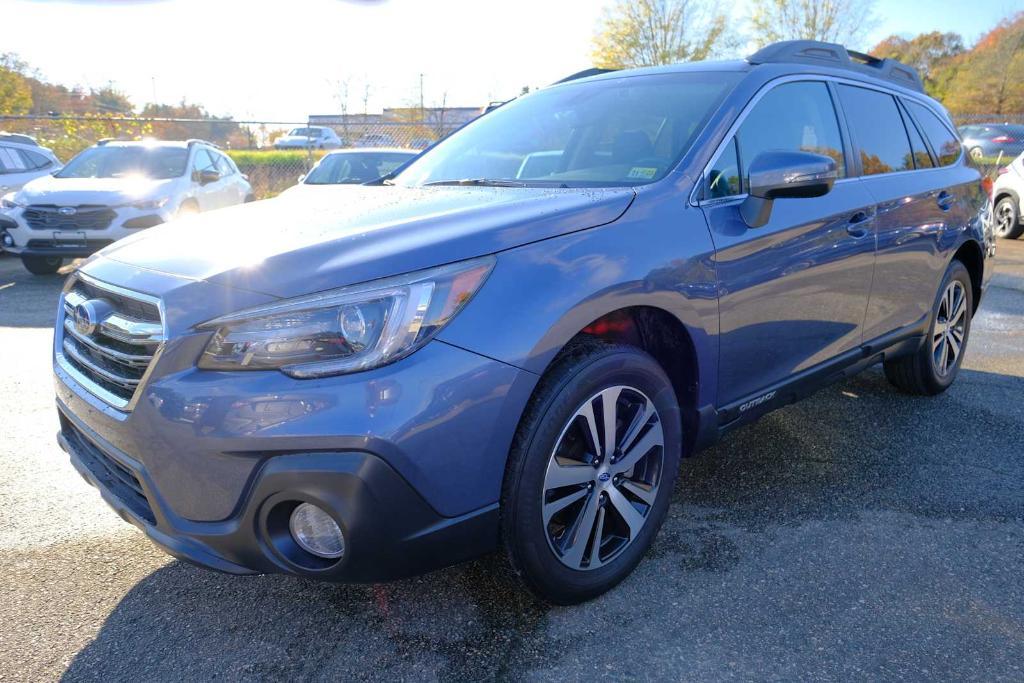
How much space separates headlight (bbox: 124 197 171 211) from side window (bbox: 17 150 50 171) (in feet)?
14.6

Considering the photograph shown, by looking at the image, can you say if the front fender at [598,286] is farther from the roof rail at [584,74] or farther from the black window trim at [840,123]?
the roof rail at [584,74]

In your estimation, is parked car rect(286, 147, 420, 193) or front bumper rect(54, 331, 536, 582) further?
parked car rect(286, 147, 420, 193)

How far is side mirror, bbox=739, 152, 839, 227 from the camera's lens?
267 cm

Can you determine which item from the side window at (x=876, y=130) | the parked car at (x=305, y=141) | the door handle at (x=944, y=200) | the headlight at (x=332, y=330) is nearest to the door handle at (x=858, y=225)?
the side window at (x=876, y=130)

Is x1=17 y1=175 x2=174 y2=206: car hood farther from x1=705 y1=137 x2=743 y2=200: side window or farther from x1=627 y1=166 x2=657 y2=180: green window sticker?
x1=705 y1=137 x2=743 y2=200: side window

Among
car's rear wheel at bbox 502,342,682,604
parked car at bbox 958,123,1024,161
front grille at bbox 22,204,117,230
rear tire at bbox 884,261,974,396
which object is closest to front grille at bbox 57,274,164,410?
car's rear wheel at bbox 502,342,682,604

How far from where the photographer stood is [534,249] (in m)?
2.17

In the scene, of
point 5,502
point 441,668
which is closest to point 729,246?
point 441,668

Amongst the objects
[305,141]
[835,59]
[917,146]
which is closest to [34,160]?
[835,59]

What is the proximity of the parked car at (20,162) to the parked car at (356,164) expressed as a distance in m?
4.51

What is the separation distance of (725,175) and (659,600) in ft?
4.93

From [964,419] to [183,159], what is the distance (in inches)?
368

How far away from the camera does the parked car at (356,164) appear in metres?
10.5

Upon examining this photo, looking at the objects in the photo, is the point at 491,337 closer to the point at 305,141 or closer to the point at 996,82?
the point at 305,141
